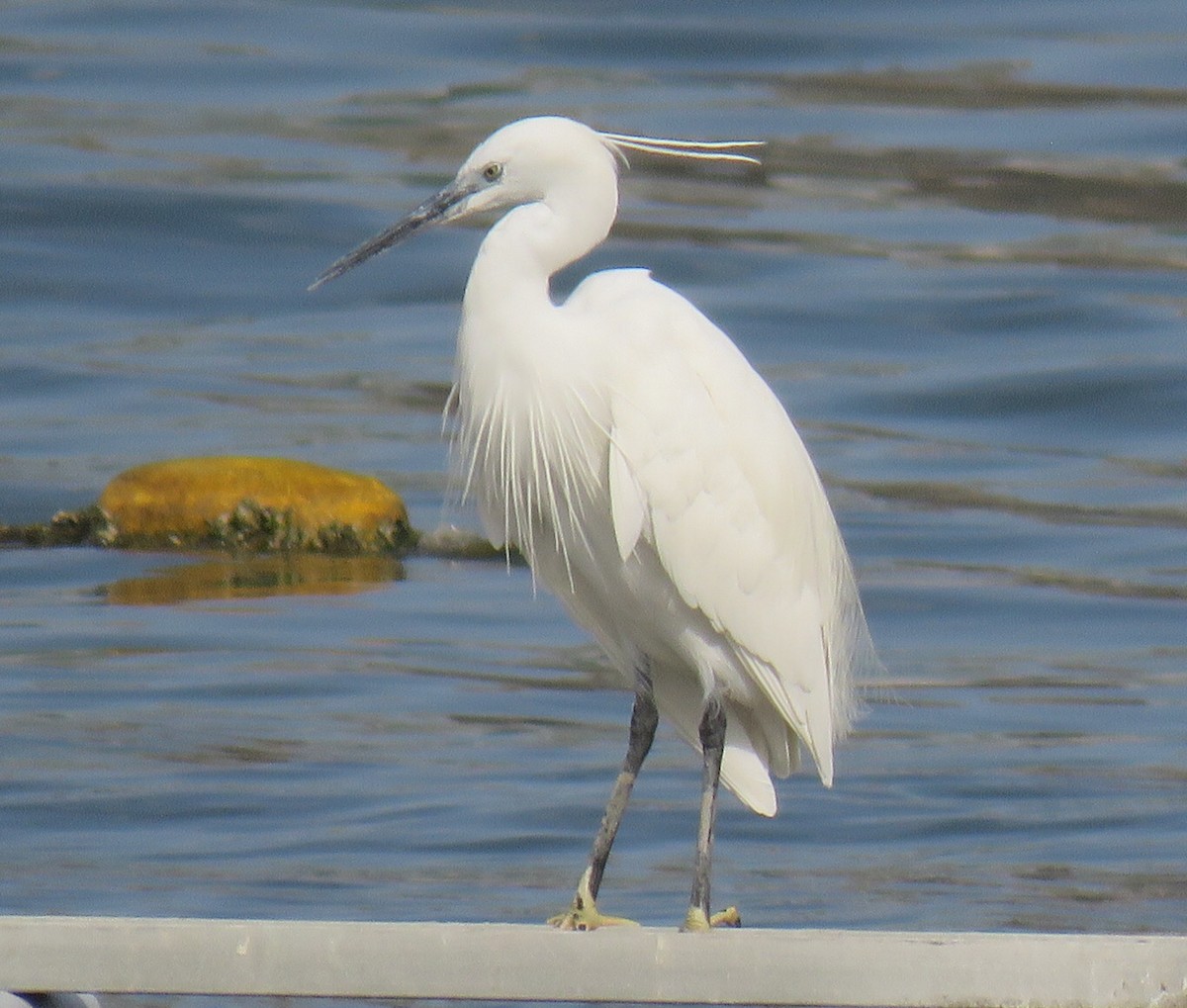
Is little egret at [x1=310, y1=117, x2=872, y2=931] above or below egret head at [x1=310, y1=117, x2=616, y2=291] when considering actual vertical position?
below

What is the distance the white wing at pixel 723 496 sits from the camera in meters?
4.17

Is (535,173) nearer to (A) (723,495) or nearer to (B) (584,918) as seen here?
(A) (723,495)

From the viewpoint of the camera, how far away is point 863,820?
24.6 feet

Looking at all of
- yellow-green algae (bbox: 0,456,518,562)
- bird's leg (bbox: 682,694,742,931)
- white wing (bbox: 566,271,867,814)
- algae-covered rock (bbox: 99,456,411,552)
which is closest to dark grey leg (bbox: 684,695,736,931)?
bird's leg (bbox: 682,694,742,931)

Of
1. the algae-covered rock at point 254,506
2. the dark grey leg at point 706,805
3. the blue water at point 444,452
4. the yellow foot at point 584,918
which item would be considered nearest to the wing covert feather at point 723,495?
the dark grey leg at point 706,805

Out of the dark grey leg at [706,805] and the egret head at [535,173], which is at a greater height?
the egret head at [535,173]

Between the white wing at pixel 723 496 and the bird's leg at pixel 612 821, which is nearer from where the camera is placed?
the bird's leg at pixel 612 821

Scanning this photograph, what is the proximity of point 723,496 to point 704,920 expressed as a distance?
740 mm

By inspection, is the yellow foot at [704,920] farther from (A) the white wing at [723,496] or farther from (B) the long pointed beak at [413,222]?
(B) the long pointed beak at [413,222]

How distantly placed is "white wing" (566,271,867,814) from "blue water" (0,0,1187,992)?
2016 millimetres

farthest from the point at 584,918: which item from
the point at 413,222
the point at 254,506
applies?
the point at 254,506

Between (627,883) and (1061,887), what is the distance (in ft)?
3.92

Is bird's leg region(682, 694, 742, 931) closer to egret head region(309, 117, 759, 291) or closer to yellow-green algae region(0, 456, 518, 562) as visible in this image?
egret head region(309, 117, 759, 291)

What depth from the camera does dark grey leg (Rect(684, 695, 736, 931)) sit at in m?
4.06
